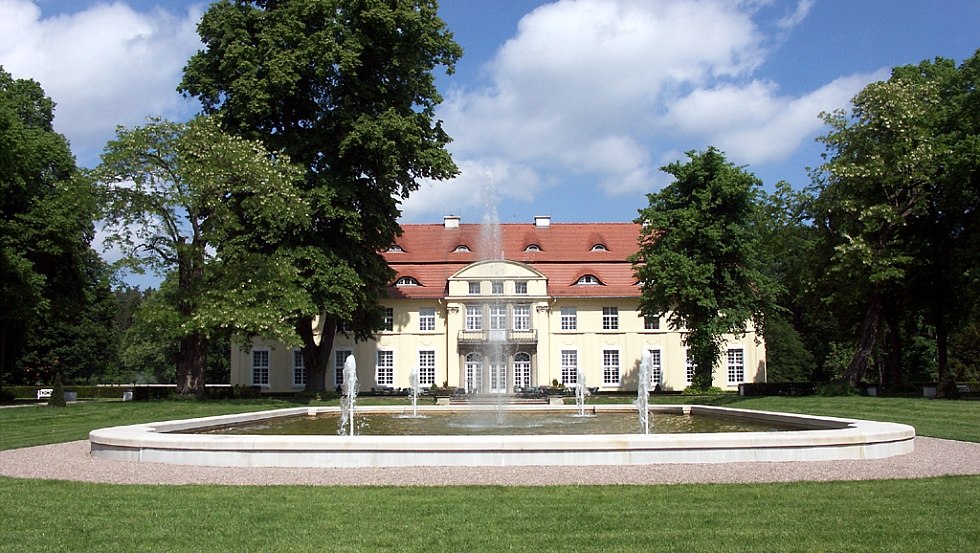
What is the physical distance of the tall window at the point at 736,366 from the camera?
4875 cm

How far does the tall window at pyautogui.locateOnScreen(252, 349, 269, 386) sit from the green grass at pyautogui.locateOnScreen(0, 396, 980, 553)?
39672mm

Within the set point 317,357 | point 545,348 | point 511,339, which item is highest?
point 511,339

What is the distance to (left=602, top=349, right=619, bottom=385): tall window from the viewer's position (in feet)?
160

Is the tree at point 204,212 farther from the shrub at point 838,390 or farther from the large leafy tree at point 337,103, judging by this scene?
the shrub at point 838,390

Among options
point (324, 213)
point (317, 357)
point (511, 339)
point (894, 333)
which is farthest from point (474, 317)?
point (894, 333)

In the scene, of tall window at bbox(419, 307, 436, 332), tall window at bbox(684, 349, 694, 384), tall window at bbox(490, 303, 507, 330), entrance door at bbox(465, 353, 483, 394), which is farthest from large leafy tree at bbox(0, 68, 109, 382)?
tall window at bbox(684, 349, 694, 384)

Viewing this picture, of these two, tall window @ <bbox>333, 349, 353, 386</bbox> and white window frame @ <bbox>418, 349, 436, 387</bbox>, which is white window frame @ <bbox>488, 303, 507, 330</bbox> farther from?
tall window @ <bbox>333, 349, 353, 386</bbox>

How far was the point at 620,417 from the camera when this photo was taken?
22328mm

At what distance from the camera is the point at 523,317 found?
4841cm

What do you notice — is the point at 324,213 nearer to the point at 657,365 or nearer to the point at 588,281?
the point at 588,281

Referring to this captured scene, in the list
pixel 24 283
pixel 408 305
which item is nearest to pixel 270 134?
pixel 24 283

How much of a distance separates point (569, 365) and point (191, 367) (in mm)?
23631

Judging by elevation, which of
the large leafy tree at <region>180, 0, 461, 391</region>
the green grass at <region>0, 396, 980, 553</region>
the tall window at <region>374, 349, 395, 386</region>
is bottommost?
the green grass at <region>0, 396, 980, 553</region>

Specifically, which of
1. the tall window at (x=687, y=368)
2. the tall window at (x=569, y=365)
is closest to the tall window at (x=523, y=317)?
the tall window at (x=569, y=365)
